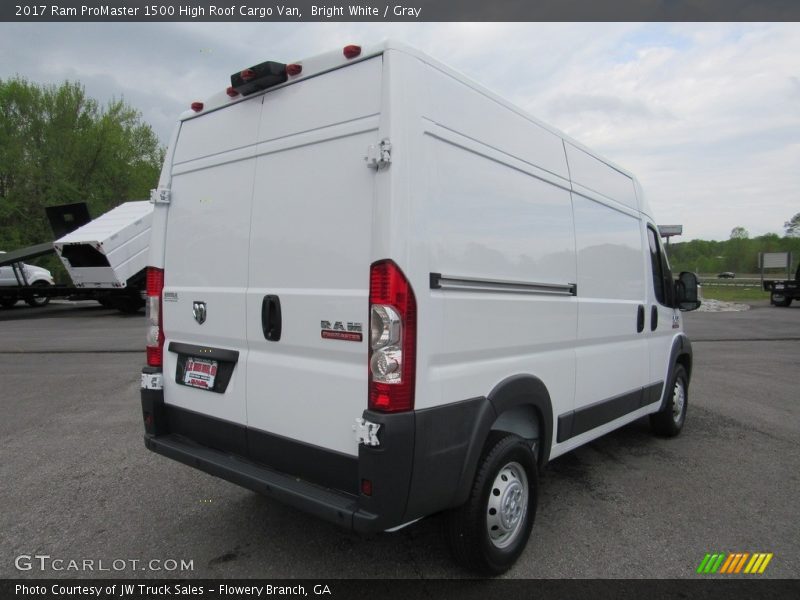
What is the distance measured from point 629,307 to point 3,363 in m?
10.0

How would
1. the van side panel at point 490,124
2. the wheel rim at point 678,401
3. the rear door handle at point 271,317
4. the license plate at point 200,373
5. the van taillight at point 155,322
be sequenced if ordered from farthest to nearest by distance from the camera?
the wheel rim at point 678,401, the van taillight at point 155,322, the license plate at point 200,373, the rear door handle at point 271,317, the van side panel at point 490,124

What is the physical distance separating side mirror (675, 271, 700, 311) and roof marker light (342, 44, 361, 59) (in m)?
3.92

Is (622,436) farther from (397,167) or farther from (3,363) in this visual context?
(3,363)

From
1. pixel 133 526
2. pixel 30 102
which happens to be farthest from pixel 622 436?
pixel 30 102

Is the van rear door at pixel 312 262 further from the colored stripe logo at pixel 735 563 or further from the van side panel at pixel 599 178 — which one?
the colored stripe logo at pixel 735 563

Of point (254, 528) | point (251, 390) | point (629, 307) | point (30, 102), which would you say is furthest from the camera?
point (30, 102)

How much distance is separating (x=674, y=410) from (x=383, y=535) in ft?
11.6

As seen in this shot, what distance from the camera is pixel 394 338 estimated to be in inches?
91.6

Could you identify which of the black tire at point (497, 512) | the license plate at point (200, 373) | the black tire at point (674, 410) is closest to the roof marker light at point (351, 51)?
the license plate at point (200, 373)

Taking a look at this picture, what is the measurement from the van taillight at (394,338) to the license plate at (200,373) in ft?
4.18

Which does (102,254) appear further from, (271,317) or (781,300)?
(781,300)

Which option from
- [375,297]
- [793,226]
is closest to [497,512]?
[375,297]

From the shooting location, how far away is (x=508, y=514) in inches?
116

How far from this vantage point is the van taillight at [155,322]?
3502mm
